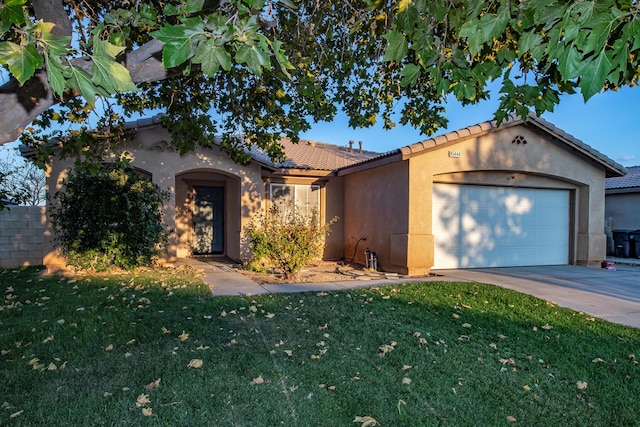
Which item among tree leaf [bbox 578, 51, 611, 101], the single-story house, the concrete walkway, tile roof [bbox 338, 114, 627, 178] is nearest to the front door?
the concrete walkway

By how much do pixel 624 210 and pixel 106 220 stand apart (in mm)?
20694

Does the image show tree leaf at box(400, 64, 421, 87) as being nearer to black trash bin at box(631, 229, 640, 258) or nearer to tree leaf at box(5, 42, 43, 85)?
tree leaf at box(5, 42, 43, 85)

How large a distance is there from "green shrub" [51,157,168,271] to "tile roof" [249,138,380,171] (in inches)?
143

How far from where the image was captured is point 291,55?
19.9 ft

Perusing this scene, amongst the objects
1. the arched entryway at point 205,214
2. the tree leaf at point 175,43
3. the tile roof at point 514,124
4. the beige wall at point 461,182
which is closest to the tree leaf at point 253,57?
the tree leaf at point 175,43

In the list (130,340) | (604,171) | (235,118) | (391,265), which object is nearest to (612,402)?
(130,340)

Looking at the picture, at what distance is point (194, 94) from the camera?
6.95 metres

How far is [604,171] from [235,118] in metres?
12.0

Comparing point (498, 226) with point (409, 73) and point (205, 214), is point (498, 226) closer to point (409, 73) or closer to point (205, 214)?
point (205, 214)

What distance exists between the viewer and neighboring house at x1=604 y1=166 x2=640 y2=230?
17.4m

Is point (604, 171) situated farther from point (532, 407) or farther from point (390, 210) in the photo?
point (532, 407)

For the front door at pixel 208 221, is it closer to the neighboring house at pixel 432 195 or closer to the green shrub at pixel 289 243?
the neighboring house at pixel 432 195

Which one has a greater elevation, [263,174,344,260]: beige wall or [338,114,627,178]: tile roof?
[338,114,627,178]: tile roof

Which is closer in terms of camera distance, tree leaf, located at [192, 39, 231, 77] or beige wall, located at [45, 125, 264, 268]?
tree leaf, located at [192, 39, 231, 77]
